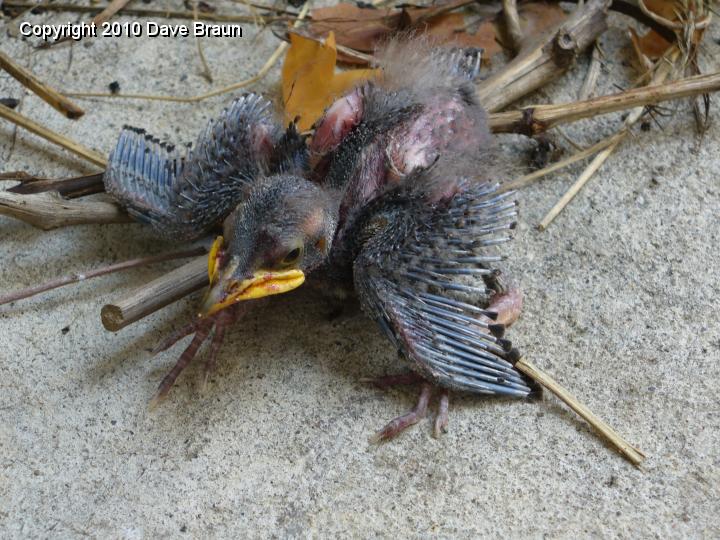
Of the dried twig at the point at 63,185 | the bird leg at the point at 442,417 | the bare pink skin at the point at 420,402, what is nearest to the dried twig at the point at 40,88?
the dried twig at the point at 63,185

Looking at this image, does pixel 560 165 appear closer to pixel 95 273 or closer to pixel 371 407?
pixel 371 407

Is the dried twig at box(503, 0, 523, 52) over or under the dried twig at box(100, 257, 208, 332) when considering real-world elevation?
over

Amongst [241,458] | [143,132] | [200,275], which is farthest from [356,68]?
[241,458]

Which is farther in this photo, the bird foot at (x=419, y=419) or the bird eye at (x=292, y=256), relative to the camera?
the bird foot at (x=419, y=419)

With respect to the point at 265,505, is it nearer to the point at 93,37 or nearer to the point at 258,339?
the point at 258,339

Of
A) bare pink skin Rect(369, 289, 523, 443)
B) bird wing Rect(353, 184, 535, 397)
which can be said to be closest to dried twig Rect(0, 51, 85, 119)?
bird wing Rect(353, 184, 535, 397)

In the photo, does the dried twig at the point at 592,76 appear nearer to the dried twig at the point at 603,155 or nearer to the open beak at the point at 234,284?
the dried twig at the point at 603,155

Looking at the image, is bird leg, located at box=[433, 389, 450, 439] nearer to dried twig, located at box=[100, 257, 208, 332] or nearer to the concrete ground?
the concrete ground
